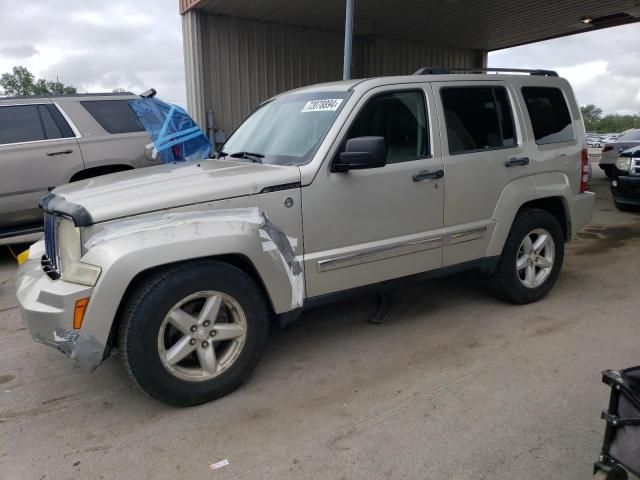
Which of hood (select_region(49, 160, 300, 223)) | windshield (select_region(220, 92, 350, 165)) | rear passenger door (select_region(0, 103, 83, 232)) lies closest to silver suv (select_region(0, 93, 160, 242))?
rear passenger door (select_region(0, 103, 83, 232))

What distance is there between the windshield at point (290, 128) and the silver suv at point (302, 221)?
1 cm

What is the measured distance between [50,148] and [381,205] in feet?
15.5

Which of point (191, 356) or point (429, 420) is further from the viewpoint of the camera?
point (191, 356)

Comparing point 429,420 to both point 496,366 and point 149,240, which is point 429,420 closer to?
point 496,366

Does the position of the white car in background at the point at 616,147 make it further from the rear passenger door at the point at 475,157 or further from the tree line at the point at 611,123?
the tree line at the point at 611,123

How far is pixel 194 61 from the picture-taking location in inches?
418

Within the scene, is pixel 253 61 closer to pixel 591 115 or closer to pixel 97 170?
pixel 97 170

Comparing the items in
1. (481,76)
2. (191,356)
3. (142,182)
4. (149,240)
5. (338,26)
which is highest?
(338,26)

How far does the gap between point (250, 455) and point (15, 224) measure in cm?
518

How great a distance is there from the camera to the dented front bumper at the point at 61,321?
271 centimetres

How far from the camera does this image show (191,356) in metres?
3.15

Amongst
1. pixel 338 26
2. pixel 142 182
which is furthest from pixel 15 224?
pixel 338 26

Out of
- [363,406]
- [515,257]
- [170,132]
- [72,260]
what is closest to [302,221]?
[363,406]

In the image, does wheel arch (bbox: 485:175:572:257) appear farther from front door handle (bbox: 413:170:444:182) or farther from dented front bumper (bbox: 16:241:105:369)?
dented front bumper (bbox: 16:241:105:369)
